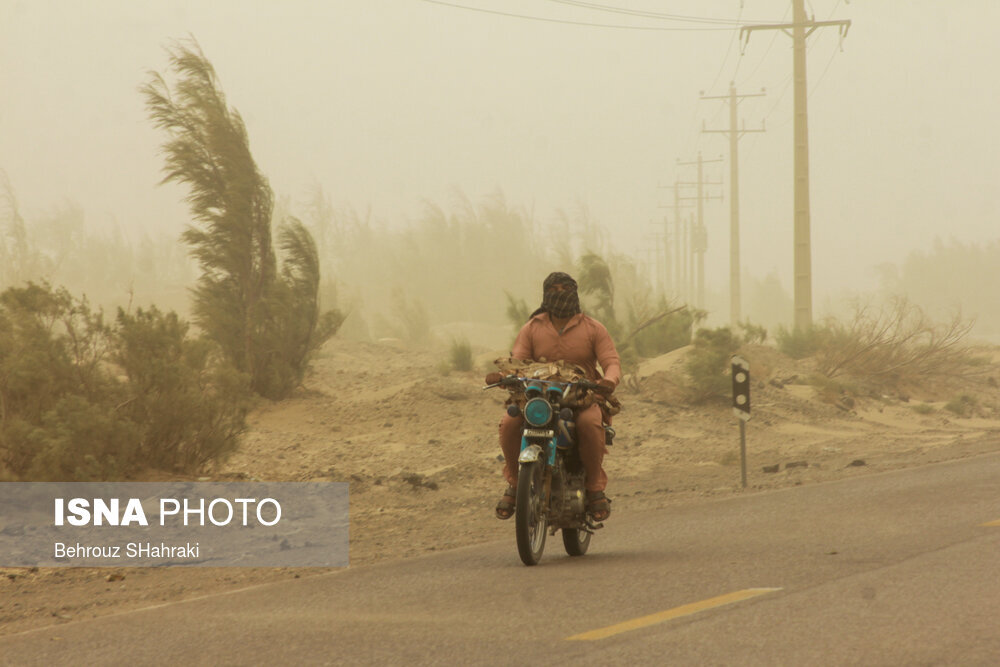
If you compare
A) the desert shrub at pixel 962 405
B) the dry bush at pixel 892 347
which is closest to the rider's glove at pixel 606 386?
the desert shrub at pixel 962 405

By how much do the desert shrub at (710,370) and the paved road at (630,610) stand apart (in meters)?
16.1

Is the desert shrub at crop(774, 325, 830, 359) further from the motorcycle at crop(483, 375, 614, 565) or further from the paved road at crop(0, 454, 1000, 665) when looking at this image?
the motorcycle at crop(483, 375, 614, 565)

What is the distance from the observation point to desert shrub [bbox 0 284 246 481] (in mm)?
12195

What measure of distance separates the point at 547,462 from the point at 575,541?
993 millimetres

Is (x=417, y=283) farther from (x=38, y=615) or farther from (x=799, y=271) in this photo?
(x=38, y=615)

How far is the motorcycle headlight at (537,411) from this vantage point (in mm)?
7898

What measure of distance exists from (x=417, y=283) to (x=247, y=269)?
66972mm

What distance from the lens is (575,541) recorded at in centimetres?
873

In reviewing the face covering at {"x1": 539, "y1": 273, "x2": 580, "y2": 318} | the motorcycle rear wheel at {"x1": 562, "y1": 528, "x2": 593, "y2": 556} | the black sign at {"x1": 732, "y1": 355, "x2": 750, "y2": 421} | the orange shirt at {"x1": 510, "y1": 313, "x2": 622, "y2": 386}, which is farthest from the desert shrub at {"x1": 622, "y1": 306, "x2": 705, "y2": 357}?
the face covering at {"x1": 539, "y1": 273, "x2": 580, "y2": 318}

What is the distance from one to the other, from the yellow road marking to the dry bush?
2597cm

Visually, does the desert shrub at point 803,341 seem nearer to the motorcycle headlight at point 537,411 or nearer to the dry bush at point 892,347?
the dry bush at point 892,347

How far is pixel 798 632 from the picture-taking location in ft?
18.7

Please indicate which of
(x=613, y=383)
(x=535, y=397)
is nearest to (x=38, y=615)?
(x=535, y=397)

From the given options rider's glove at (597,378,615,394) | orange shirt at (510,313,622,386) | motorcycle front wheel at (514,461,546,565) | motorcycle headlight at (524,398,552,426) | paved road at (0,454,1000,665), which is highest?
orange shirt at (510,313,622,386)
